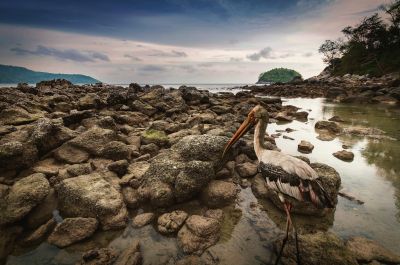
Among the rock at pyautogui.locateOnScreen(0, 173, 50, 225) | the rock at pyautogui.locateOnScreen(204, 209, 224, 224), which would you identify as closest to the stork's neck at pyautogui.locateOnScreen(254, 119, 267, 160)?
the rock at pyautogui.locateOnScreen(204, 209, 224, 224)

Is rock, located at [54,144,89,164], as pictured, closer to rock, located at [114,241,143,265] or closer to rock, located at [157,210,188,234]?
rock, located at [157,210,188,234]

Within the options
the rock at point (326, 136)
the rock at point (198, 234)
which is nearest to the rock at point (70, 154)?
the rock at point (198, 234)

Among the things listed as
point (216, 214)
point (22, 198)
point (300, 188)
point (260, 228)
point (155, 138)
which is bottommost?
point (260, 228)

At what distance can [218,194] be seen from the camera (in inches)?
215

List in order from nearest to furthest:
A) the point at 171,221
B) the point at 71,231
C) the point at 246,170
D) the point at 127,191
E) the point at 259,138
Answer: the point at 71,231, the point at 171,221, the point at 259,138, the point at 127,191, the point at 246,170

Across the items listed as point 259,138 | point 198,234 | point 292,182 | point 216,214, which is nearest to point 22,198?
point 198,234

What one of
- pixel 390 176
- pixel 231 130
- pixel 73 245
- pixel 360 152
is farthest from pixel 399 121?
pixel 73 245

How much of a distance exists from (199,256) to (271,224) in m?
1.74

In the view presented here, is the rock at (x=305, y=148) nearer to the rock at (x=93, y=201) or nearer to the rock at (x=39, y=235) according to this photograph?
the rock at (x=93, y=201)

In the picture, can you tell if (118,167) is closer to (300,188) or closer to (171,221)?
(171,221)

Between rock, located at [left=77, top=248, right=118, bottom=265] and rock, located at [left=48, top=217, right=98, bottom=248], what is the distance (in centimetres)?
57

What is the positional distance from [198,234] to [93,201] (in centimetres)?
221

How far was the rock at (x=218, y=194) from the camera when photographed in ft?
17.8

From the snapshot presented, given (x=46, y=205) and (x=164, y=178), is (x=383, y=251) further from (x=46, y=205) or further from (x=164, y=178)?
(x=46, y=205)
